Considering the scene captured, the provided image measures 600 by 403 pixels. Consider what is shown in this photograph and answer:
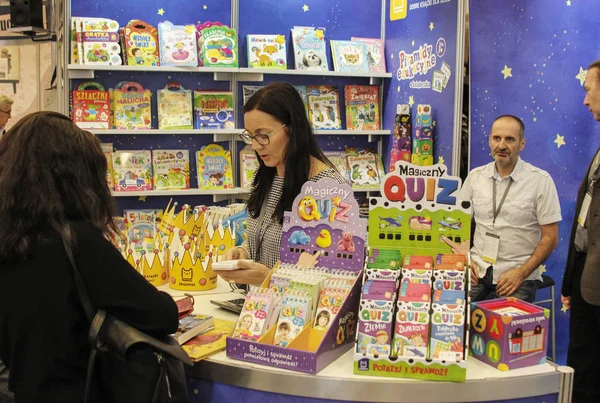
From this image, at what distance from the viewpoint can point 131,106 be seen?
5.23m

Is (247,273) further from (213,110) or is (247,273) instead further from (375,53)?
(375,53)

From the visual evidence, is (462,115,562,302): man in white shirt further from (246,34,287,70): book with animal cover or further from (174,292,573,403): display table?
(246,34,287,70): book with animal cover

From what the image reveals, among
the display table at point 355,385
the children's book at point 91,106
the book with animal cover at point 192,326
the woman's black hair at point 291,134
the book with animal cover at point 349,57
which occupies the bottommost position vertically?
the display table at point 355,385

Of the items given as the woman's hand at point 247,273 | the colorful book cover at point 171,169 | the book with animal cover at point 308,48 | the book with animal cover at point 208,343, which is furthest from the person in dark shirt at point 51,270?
the book with animal cover at point 308,48

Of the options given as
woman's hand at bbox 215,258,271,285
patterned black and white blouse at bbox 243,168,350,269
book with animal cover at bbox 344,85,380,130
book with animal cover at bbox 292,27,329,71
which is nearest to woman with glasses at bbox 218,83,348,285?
patterned black and white blouse at bbox 243,168,350,269

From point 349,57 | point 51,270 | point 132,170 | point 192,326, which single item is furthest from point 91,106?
point 51,270

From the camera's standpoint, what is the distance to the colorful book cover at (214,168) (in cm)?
539

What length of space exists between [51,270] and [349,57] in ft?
14.5

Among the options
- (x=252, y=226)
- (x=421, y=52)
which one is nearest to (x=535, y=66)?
(x=421, y=52)

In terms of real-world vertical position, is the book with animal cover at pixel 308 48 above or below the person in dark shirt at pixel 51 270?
above

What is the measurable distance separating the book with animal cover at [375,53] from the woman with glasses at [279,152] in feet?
10.2

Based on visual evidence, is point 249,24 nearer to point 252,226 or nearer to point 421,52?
point 421,52

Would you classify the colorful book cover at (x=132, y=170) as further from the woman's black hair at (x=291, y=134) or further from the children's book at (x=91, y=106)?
the woman's black hair at (x=291, y=134)

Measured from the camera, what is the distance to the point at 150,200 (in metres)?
5.43
